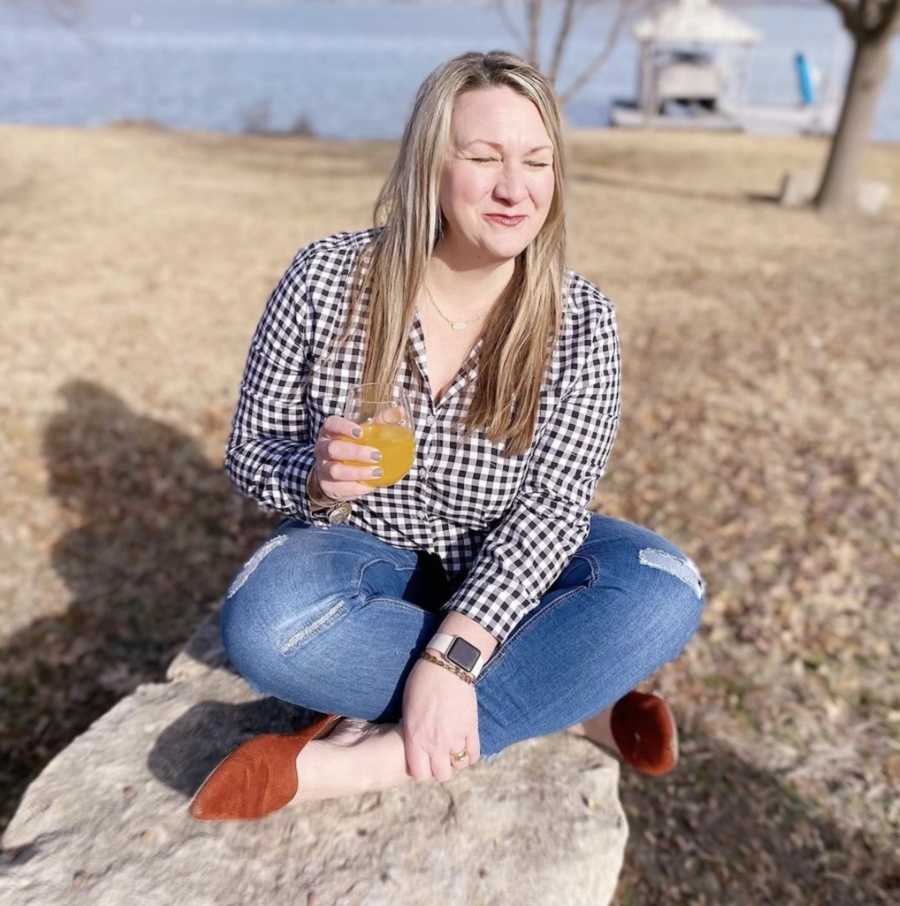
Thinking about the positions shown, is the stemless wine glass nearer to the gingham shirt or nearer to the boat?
the gingham shirt

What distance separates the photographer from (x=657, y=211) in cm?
1263

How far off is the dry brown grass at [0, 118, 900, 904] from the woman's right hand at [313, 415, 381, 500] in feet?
5.95

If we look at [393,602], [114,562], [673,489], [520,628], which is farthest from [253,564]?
[673,489]

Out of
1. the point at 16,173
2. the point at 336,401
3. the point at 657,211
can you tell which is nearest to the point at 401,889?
the point at 336,401

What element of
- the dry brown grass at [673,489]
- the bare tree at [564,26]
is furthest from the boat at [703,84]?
the dry brown grass at [673,489]

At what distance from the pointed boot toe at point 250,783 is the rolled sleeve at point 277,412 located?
2.38ft

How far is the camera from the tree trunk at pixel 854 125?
11742mm

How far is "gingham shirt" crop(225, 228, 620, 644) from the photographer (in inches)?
112

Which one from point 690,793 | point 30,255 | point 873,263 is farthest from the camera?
point 873,263

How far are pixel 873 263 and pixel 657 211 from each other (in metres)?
3.34

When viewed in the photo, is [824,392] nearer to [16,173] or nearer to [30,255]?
[30,255]

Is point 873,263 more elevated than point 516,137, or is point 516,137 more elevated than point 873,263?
point 516,137

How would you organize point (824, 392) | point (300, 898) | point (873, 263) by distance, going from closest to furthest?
point (300, 898), point (824, 392), point (873, 263)

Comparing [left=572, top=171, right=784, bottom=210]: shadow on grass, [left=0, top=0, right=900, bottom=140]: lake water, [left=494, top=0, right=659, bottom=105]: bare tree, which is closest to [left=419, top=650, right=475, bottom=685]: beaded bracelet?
[left=0, top=0, right=900, bottom=140]: lake water
